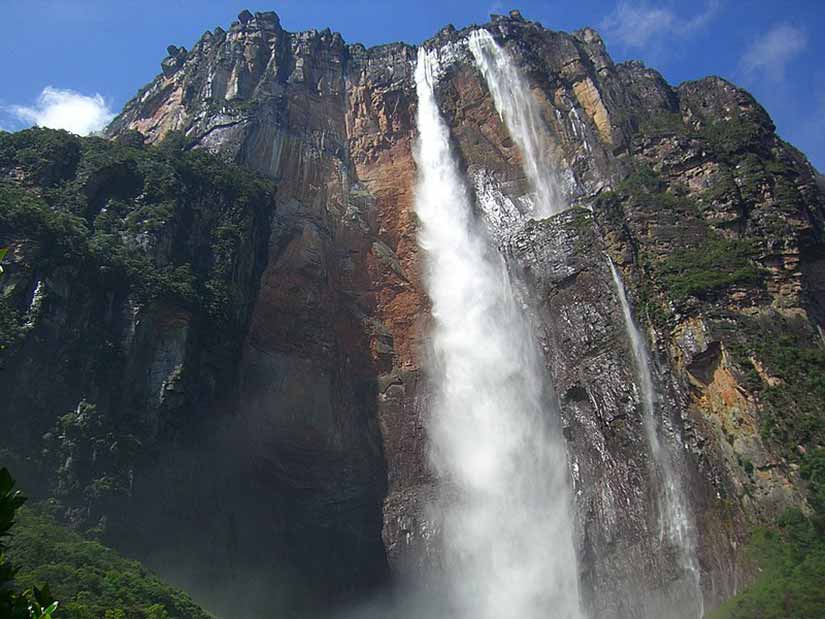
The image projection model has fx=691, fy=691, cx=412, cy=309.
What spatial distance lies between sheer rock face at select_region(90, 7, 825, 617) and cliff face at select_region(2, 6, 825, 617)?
9 centimetres

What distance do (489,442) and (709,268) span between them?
33.0 ft

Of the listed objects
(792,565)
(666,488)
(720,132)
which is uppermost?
(720,132)

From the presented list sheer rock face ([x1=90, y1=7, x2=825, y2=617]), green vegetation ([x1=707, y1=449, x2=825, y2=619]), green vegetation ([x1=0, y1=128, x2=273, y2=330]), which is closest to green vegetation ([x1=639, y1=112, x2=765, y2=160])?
sheer rock face ([x1=90, y1=7, x2=825, y2=617])

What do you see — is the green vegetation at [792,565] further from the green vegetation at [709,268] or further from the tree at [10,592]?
the tree at [10,592]

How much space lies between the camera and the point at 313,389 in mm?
26453

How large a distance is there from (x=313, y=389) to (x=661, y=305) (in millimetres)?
12955

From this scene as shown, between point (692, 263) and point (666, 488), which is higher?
point (692, 263)

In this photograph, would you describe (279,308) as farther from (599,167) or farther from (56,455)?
(599,167)

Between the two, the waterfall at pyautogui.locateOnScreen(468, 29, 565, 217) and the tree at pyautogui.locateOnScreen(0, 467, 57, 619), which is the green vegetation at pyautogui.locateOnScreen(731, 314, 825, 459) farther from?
the tree at pyautogui.locateOnScreen(0, 467, 57, 619)

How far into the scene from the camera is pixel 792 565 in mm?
16578

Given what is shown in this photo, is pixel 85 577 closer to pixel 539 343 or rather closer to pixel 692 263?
pixel 539 343

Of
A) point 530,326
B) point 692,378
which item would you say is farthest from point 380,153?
point 692,378

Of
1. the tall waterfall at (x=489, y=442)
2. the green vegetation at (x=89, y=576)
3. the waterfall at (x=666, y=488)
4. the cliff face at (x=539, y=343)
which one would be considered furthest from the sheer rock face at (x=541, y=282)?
the green vegetation at (x=89, y=576)

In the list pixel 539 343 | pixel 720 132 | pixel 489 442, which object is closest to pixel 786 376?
pixel 539 343
